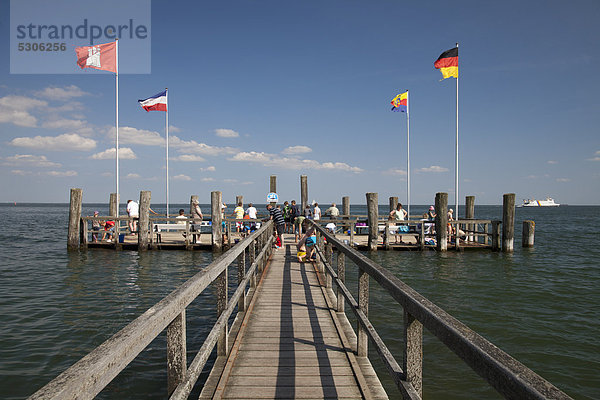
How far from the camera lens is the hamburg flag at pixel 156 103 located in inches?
854

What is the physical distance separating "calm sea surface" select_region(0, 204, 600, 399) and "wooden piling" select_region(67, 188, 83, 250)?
985mm

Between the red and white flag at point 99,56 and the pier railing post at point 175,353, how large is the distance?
20445mm

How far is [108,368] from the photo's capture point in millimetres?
1304

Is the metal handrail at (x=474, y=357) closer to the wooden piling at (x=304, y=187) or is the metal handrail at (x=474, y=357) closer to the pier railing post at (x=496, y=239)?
the pier railing post at (x=496, y=239)

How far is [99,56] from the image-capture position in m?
18.9

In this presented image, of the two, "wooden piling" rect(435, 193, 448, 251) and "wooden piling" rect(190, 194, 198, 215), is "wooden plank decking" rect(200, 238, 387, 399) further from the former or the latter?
"wooden piling" rect(190, 194, 198, 215)

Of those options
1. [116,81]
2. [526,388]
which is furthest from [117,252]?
[526,388]

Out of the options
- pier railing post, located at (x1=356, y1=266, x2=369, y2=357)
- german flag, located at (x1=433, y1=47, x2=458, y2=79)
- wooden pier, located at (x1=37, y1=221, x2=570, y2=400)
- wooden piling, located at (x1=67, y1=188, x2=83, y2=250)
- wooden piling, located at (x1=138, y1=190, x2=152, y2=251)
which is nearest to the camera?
wooden pier, located at (x1=37, y1=221, x2=570, y2=400)

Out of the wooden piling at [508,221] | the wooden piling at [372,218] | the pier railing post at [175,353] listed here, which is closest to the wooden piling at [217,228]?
the wooden piling at [372,218]

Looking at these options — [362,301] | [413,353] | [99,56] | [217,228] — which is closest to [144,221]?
[217,228]

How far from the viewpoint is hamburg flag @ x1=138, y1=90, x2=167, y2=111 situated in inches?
854

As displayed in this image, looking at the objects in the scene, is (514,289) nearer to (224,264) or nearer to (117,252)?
(224,264)

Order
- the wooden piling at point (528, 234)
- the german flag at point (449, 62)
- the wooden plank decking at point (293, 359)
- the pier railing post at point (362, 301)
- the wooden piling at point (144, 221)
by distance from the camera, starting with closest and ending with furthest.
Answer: the wooden plank decking at point (293, 359)
the pier railing post at point (362, 301)
the wooden piling at point (144, 221)
the wooden piling at point (528, 234)
the german flag at point (449, 62)

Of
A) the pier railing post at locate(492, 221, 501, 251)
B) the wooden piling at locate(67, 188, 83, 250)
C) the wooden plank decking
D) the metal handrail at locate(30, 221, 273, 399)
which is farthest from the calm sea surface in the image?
the metal handrail at locate(30, 221, 273, 399)
